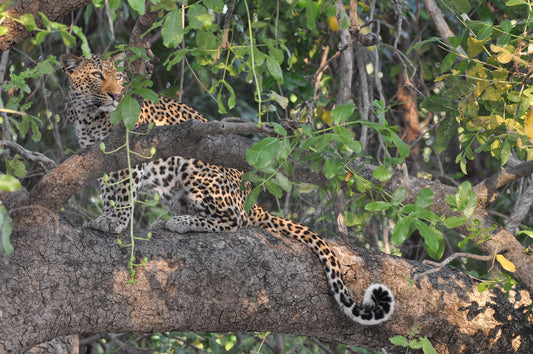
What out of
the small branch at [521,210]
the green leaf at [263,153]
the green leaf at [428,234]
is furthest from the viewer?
the small branch at [521,210]

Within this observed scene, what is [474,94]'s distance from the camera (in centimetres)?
359

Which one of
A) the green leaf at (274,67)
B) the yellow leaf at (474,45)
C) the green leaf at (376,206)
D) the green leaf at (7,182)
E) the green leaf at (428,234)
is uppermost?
the green leaf at (7,182)

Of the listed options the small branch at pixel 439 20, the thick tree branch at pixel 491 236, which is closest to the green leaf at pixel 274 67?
the thick tree branch at pixel 491 236

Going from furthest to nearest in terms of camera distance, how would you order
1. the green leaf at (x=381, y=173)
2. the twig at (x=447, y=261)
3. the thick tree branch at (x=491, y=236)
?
1. the thick tree branch at (x=491, y=236)
2. the twig at (x=447, y=261)
3. the green leaf at (x=381, y=173)

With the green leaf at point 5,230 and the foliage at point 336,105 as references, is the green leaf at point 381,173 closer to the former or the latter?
the foliage at point 336,105

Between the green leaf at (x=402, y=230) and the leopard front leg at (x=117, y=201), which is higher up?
the green leaf at (x=402, y=230)

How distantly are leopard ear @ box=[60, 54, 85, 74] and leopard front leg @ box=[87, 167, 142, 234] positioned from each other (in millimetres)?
751

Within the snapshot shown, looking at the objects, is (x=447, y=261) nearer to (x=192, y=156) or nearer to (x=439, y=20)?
(x=192, y=156)

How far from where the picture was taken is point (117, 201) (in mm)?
4305

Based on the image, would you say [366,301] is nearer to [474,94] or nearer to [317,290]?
[317,290]

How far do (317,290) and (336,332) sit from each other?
0.81 feet

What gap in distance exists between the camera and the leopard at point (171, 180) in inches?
158

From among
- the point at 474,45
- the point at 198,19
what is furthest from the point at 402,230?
the point at 474,45

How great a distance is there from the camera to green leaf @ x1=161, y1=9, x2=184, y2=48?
2623mm
